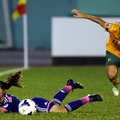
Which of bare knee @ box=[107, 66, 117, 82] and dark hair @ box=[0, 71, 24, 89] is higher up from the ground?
dark hair @ box=[0, 71, 24, 89]

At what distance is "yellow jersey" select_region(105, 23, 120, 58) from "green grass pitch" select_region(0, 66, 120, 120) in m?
1.00

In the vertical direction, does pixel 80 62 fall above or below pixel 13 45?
above

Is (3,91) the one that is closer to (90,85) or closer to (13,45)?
(90,85)

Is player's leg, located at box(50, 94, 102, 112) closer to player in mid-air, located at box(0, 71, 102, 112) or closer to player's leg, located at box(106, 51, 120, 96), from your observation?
player in mid-air, located at box(0, 71, 102, 112)

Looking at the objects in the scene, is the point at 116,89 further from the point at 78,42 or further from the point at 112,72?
the point at 78,42

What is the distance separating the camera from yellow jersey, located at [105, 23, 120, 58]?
41.4 feet

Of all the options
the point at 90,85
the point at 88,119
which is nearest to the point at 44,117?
the point at 88,119

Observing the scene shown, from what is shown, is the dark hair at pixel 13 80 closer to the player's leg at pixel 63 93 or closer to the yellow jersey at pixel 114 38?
the player's leg at pixel 63 93

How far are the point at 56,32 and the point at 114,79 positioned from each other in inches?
417

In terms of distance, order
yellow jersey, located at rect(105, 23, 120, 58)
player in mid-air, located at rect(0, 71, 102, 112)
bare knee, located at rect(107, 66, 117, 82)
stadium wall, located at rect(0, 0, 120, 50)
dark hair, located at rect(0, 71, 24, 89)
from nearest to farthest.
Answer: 1. player in mid-air, located at rect(0, 71, 102, 112)
2. dark hair, located at rect(0, 71, 24, 89)
3. yellow jersey, located at rect(105, 23, 120, 58)
4. bare knee, located at rect(107, 66, 117, 82)
5. stadium wall, located at rect(0, 0, 120, 50)

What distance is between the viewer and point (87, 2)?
23094mm

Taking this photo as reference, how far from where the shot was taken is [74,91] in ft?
50.1

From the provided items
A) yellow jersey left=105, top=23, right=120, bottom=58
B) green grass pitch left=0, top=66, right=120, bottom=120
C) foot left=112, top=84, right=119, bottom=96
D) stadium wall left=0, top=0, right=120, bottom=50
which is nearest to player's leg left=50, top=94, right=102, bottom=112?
green grass pitch left=0, top=66, right=120, bottom=120

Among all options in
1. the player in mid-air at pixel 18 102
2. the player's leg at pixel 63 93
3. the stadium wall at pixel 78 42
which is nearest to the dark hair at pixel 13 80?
the player in mid-air at pixel 18 102
